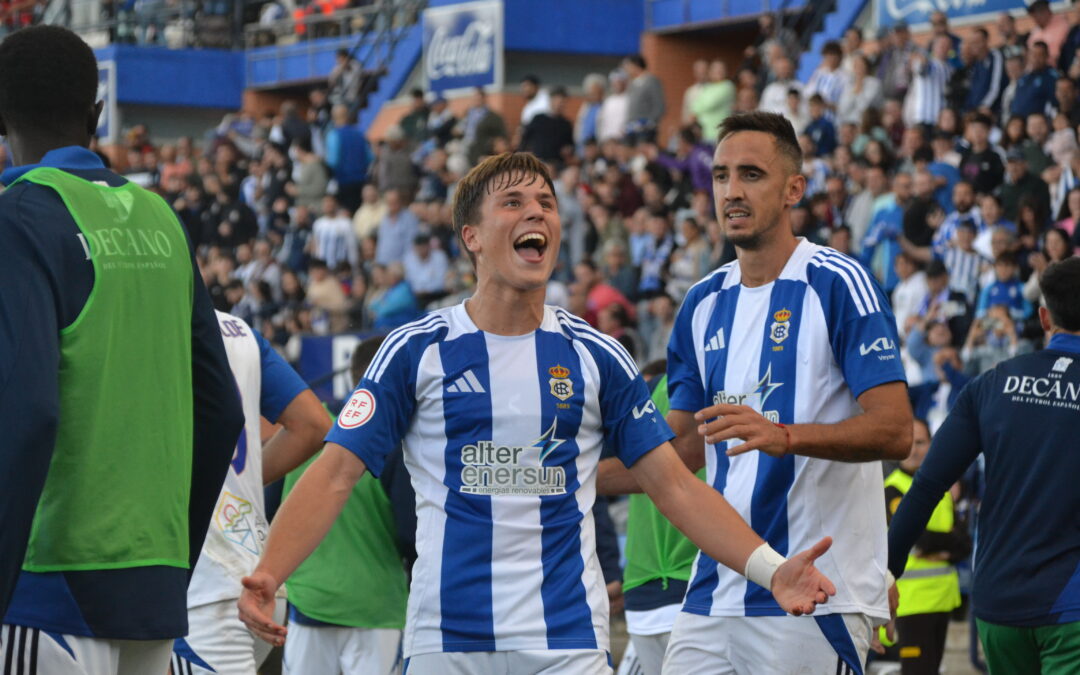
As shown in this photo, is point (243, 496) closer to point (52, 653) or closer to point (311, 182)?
point (52, 653)

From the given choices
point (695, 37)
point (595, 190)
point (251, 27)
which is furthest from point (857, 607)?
point (251, 27)

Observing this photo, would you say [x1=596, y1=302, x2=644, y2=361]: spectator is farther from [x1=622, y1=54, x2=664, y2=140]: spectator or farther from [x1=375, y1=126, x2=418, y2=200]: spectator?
[x1=375, y1=126, x2=418, y2=200]: spectator

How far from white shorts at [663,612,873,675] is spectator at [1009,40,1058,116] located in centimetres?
1231

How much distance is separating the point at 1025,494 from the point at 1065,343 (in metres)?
0.58

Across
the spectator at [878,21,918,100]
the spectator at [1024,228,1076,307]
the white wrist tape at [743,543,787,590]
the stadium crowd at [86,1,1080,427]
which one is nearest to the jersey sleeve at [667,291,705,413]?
the white wrist tape at [743,543,787,590]

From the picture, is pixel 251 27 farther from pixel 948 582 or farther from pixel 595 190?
pixel 948 582

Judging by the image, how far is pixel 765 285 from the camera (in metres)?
5.66

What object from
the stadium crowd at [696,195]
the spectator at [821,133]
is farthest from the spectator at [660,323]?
the spectator at [821,133]

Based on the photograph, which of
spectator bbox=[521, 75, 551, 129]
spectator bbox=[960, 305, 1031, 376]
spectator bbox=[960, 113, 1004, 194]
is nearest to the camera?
spectator bbox=[960, 305, 1031, 376]

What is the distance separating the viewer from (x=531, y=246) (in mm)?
4812

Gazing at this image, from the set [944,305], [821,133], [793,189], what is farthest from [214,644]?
[821,133]

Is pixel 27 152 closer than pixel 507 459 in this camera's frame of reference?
Yes

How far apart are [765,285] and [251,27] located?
107 ft

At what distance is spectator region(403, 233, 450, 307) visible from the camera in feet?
70.9
